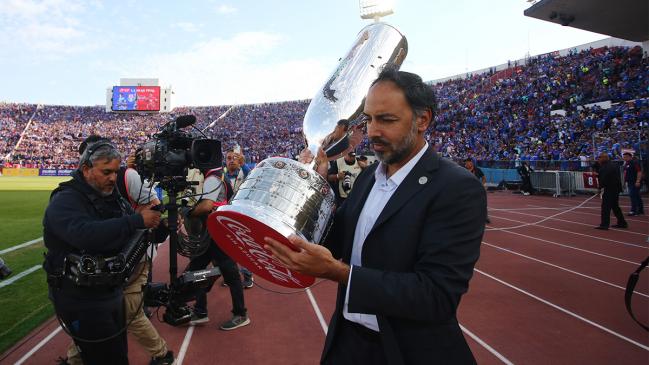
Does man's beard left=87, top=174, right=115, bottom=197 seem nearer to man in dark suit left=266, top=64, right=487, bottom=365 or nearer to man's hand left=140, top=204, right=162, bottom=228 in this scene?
man's hand left=140, top=204, right=162, bottom=228

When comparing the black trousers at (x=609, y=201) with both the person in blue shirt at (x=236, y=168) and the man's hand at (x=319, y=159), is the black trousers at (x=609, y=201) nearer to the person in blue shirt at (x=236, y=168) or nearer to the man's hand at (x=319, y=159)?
the person in blue shirt at (x=236, y=168)

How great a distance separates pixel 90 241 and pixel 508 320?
13.8ft

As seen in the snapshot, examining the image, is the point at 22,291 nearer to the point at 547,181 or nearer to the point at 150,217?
the point at 150,217

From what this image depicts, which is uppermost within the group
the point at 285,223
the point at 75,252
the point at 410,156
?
the point at 410,156

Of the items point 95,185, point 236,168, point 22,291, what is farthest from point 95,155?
point 22,291

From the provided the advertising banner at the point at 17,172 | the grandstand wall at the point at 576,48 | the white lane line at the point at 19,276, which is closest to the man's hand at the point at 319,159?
the white lane line at the point at 19,276

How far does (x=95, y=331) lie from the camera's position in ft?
7.30

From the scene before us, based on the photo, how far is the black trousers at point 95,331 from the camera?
221 cm

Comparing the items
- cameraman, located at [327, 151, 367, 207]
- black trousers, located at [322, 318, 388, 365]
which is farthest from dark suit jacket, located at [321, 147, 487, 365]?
cameraman, located at [327, 151, 367, 207]

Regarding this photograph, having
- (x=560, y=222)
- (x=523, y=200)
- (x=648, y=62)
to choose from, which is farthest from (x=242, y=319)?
(x=648, y=62)

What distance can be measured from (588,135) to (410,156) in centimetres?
2283

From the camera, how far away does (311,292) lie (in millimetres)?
4898

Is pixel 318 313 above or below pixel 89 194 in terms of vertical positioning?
below

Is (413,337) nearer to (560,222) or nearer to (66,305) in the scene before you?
(66,305)
